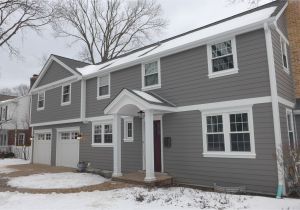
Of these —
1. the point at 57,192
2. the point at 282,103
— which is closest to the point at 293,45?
the point at 282,103

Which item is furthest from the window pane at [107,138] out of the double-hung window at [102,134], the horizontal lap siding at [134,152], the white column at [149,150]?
the white column at [149,150]

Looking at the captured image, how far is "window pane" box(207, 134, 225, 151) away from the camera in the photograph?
30.8ft

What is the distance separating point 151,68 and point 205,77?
3027 millimetres

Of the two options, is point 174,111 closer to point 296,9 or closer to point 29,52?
point 296,9

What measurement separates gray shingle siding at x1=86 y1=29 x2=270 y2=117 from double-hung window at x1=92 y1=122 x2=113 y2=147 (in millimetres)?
2527

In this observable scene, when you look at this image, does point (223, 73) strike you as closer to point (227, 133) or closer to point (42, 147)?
point (227, 133)

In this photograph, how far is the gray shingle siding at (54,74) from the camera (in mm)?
17239

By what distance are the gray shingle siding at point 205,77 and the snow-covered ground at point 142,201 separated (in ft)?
10.9

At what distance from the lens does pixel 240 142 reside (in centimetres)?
888

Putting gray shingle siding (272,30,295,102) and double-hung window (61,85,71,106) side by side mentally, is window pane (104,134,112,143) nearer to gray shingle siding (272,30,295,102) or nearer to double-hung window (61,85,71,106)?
double-hung window (61,85,71,106)

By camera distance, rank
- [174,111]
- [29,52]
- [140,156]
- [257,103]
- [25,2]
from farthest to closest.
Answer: [29,52] < [25,2] < [140,156] < [174,111] < [257,103]

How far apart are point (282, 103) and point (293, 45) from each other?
151 inches

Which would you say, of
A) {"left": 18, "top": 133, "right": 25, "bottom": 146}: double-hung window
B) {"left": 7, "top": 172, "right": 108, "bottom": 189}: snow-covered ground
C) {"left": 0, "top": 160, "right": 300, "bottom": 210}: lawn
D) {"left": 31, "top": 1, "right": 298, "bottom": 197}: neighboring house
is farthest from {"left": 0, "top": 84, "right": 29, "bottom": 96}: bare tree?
{"left": 0, "top": 160, "right": 300, "bottom": 210}: lawn

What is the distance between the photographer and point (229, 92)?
9297mm
